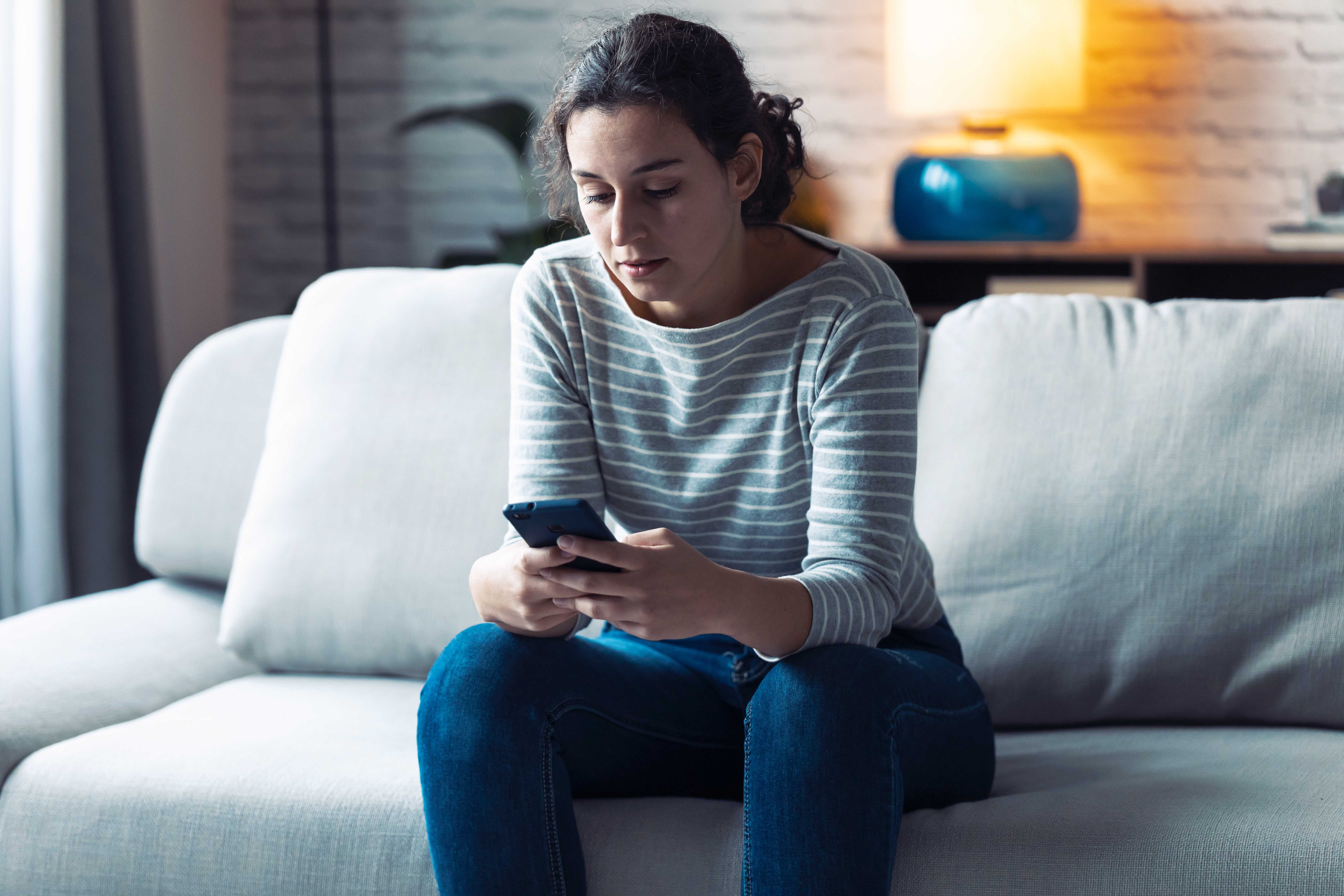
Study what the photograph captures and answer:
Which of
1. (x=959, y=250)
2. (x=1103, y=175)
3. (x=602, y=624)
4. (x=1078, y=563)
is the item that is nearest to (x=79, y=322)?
(x=602, y=624)

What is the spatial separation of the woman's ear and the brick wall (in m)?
1.50

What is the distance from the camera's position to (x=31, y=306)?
2.20 metres

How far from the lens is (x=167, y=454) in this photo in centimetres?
159

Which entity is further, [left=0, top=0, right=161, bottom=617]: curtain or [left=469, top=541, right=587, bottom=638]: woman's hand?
[left=0, top=0, right=161, bottom=617]: curtain

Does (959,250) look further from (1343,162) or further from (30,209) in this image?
(30,209)

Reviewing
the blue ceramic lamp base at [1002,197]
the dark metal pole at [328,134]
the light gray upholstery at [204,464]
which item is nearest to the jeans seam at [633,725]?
the light gray upholstery at [204,464]

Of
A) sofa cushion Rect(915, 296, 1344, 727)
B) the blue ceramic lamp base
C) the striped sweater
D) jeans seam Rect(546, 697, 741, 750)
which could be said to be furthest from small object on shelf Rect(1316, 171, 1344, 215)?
jeans seam Rect(546, 697, 741, 750)

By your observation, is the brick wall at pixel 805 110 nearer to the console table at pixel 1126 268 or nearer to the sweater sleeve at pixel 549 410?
the console table at pixel 1126 268

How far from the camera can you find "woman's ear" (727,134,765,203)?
3.47 feet

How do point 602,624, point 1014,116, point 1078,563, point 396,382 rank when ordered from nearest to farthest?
1. point 1078,563
2. point 602,624
3. point 396,382
4. point 1014,116

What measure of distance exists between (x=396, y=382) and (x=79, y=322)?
1.06 m

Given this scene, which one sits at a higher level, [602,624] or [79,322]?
[79,322]

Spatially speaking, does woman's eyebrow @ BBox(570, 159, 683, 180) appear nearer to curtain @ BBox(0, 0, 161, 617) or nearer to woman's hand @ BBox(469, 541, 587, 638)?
woman's hand @ BBox(469, 541, 587, 638)

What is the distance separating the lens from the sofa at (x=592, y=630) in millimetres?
1042
